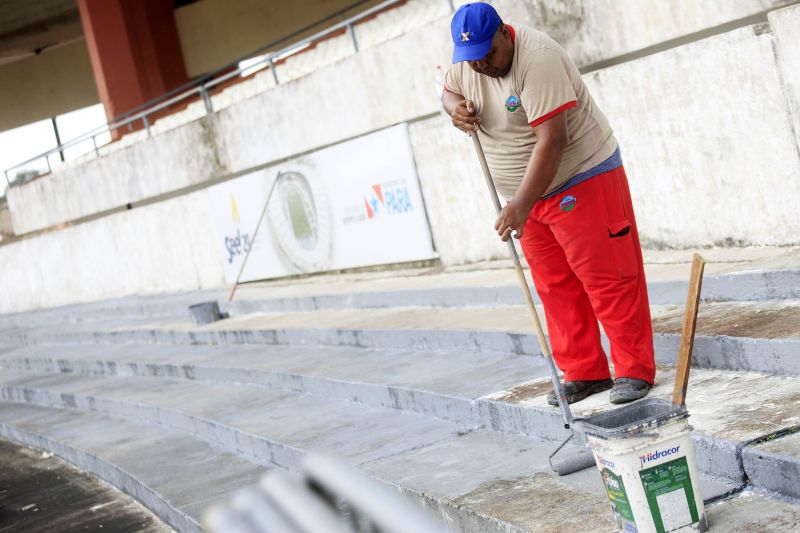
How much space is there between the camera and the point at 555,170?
413cm

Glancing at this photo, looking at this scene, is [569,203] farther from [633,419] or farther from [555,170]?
[633,419]

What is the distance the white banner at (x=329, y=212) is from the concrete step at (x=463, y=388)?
5.94 feet

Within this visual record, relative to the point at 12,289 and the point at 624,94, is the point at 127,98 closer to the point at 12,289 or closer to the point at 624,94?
the point at 12,289

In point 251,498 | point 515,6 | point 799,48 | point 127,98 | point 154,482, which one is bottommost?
point 154,482

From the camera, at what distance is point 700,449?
12.2 ft

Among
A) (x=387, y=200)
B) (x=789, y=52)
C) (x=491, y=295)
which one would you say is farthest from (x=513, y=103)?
(x=387, y=200)

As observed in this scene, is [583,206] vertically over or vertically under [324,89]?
under

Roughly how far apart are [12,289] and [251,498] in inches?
757

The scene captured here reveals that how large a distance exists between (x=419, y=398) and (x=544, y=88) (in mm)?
2154

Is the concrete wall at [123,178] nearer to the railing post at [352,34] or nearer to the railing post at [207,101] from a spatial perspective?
the railing post at [207,101]

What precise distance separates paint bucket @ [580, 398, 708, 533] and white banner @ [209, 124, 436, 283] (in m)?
6.63

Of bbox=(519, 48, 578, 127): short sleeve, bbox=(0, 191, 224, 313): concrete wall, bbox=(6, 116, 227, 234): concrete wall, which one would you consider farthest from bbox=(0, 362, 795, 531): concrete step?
bbox=(0, 191, 224, 313): concrete wall

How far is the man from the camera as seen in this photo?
4.11 metres

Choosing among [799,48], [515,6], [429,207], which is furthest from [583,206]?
[429,207]
